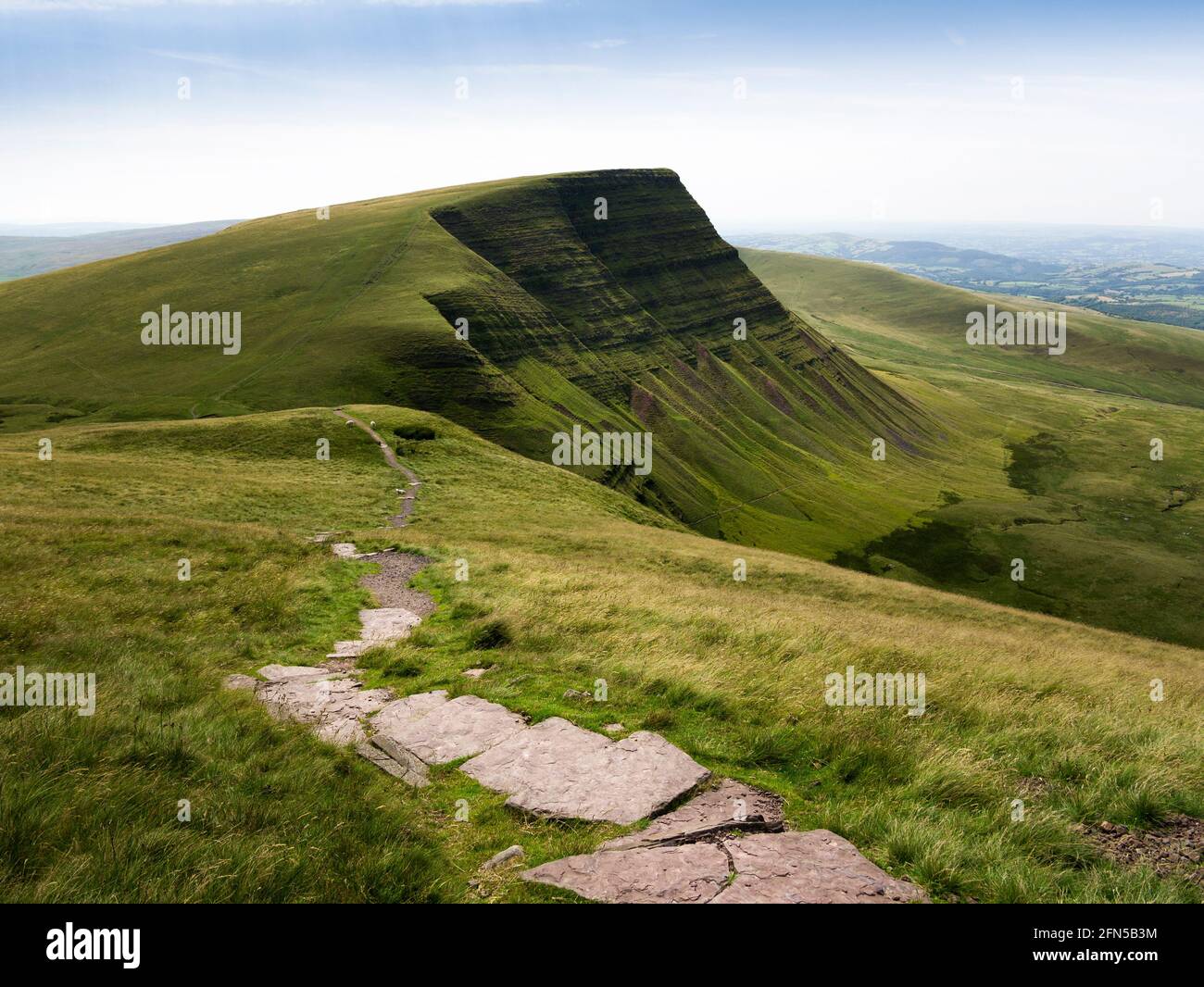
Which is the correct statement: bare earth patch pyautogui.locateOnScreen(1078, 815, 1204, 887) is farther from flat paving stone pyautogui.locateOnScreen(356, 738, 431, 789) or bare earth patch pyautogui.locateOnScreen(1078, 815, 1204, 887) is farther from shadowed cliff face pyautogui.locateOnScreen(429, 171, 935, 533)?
shadowed cliff face pyautogui.locateOnScreen(429, 171, 935, 533)

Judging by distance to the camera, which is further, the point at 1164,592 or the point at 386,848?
the point at 1164,592

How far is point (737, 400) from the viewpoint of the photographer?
458 feet

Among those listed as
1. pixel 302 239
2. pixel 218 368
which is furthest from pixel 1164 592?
pixel 302 239

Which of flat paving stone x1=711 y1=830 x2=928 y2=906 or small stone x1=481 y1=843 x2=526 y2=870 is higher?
flat paving stone x1=711 y1=830 x2=928 y2=906

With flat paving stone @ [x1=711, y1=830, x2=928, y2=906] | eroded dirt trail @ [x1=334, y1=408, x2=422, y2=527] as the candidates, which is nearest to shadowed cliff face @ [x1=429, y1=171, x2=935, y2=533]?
eroded dirt trail @ [x1=334, y1=408, x2=422, y2=527]

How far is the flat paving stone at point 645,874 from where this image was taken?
642cm

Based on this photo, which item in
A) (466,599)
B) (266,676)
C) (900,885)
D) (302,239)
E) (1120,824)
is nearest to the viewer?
(900,885)

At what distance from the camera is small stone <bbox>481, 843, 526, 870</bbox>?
7.09m

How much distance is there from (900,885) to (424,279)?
12106 centimetres

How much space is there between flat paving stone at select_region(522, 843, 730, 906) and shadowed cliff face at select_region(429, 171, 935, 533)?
79200 millimetres

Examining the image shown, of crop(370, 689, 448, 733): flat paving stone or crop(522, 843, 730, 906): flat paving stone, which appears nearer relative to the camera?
crop(522, 843, 730, 906): flat paving stone

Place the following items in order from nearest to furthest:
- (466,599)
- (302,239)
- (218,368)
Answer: (466,599) < (218,368) < (302,239)

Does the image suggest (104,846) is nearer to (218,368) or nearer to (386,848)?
(386,848)

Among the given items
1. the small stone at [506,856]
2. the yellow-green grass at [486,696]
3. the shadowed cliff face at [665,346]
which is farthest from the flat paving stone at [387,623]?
the shadowed cliff face at [665,346]
